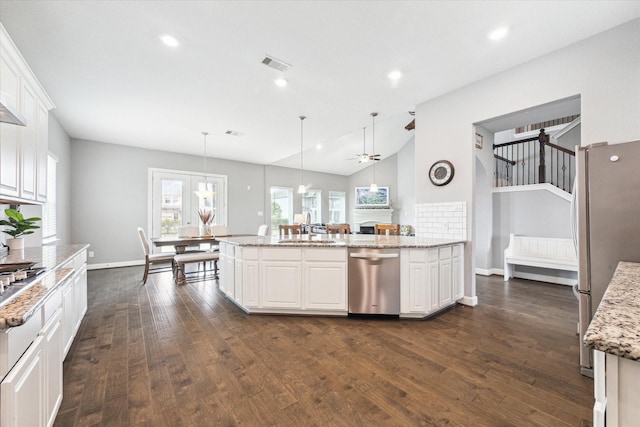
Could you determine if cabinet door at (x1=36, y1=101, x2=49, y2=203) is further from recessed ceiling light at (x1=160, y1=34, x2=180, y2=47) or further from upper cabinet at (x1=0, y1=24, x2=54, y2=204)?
recessed ceiling light at (x1=160, y1=34, x2=180, y2=47)

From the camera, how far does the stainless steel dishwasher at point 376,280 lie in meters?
2.87

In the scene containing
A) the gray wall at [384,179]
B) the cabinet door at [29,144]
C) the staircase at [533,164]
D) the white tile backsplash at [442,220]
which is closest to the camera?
the cabinet door at [29,144]

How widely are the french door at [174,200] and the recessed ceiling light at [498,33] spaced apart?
5.47 m

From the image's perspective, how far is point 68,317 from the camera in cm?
206

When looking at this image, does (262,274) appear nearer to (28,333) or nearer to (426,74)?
(28,333)

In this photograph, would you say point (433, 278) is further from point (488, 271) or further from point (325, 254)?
point (488, 271)

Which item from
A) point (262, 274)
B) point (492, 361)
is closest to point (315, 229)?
point (262, 274)

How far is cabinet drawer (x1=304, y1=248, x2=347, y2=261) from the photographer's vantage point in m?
2.90

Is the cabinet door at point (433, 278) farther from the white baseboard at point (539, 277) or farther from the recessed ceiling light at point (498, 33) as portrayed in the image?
the white baseboard at point (539, 277)

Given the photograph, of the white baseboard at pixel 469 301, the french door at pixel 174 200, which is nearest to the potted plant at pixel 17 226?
the french door at pixel 174 200

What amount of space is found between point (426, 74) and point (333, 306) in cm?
294

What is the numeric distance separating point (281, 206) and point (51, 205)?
5.53 meters

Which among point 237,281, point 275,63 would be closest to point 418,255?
point 237,281

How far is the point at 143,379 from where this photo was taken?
6.05ft
